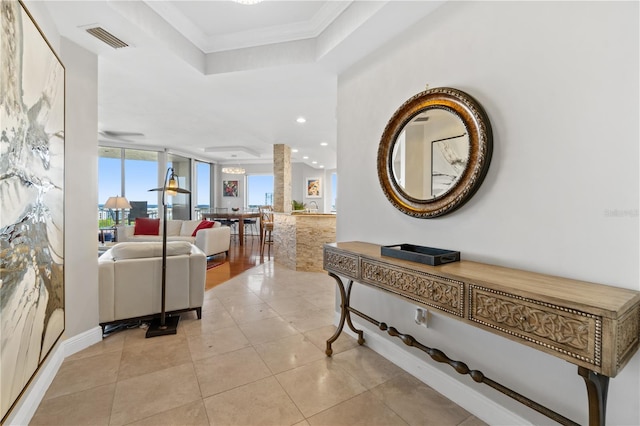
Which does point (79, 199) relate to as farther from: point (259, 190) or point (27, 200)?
point (259, 190)

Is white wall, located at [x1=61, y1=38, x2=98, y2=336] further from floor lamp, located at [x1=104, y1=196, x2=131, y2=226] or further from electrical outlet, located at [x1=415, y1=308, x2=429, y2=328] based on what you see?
floor lamp, located at [x1=104, y1=196, x2=131, y2=226]

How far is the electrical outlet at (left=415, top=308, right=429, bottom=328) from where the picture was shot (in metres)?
1.98

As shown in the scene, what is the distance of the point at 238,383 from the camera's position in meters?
1.97

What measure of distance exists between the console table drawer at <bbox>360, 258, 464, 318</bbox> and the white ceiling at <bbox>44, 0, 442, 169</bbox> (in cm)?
175

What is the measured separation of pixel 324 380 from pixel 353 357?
0.40 metres

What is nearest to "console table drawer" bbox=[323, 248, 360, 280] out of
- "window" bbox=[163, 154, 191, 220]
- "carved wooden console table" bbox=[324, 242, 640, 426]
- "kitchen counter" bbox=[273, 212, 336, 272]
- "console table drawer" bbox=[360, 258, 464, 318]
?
"console table drawer" bbox=[360, 258, 464, 318]

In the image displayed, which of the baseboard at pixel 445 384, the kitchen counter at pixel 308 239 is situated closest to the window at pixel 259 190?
the kitchen counter at pixel 308 239

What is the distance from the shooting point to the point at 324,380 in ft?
6.61

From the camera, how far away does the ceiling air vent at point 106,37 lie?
2.17 metres

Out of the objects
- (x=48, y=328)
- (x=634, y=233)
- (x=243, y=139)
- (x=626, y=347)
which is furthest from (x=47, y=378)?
(x=243, y=139)

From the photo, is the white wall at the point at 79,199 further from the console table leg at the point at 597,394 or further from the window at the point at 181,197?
the window at the point at 181,197

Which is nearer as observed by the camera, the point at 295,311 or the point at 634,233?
the point at 634,233

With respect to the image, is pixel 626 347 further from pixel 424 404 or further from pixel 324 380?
pixel 324 380

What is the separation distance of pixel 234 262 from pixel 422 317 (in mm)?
4746
